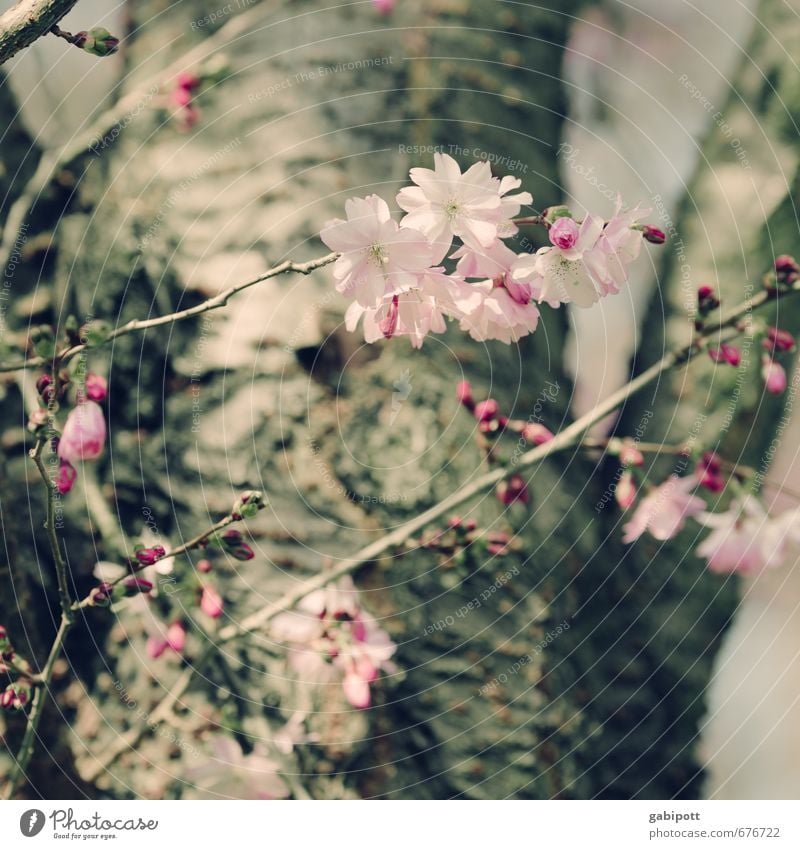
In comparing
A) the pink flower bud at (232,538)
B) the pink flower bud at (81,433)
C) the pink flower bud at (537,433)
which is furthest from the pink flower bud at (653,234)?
the pink flower bud at (81,433)

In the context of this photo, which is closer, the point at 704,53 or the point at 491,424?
the point at 491,424

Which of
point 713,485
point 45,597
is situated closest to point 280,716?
point 45,597

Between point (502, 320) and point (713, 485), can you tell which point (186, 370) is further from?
point (713, 485)

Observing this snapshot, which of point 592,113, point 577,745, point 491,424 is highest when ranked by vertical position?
point 592,113

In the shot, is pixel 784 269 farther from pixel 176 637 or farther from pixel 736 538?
pixel 176 637

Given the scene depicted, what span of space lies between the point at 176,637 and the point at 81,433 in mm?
211

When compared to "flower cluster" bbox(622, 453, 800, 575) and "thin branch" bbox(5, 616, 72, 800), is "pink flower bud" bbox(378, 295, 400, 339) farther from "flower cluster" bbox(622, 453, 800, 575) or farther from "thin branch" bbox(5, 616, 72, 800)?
"flower cluster" bbox(622, 453, 800, 575)

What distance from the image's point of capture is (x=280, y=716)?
0.71 m

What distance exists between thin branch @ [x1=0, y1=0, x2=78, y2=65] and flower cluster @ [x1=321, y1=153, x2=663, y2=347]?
0.19 m

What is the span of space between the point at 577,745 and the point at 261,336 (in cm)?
51

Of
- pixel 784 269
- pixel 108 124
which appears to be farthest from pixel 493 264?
pixel 108 124

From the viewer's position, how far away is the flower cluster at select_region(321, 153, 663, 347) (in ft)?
1.61

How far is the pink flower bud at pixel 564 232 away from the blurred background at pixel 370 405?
0.95 feet

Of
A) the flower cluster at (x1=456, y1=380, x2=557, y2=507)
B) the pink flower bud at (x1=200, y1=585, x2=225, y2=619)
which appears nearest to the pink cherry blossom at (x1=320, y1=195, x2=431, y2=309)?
the flower cluster at (x1=456, y1=380, x2=557, y2=507)
